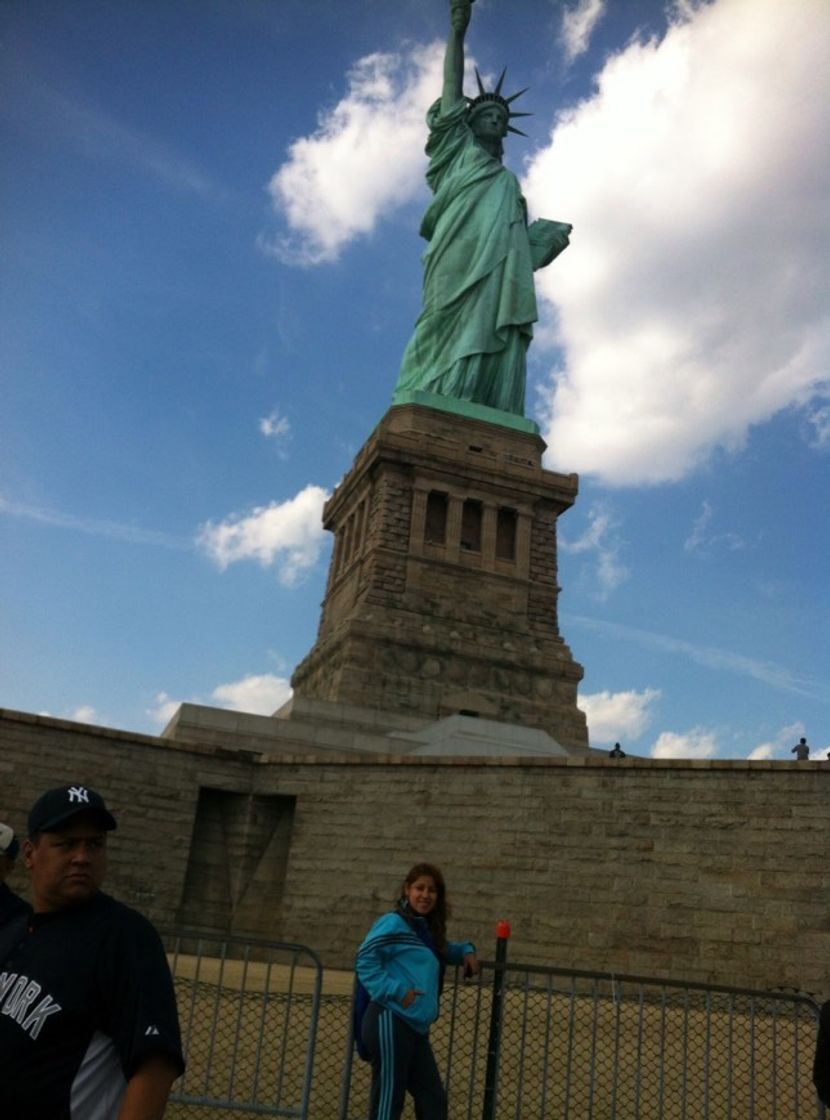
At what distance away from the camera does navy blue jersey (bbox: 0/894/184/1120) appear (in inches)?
96.6

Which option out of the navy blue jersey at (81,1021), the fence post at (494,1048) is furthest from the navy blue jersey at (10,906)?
the fence post at (494,1048)

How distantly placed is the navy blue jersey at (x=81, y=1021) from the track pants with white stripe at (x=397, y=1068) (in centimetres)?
266

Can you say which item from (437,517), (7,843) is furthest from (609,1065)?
(437,517)

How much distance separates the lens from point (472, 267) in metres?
34.7

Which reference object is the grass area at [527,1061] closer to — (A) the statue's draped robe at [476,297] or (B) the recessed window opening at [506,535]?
(B) the recessed window opening at [506,535]

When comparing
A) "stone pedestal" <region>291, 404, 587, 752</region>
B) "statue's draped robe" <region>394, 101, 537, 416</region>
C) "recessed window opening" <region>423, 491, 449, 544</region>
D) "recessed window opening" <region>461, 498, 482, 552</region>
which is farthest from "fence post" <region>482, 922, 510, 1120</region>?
"statue's draped robe" <region>394, 101, 537, 416</region>

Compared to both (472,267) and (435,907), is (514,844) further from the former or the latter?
(472,267)

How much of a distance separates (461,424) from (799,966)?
21459 mm

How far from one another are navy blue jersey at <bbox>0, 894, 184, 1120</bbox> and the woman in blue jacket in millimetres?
2528

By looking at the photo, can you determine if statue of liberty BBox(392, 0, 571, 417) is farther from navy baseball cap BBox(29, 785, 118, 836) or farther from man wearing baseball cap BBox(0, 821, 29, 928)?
navy baseball cap BBox(29, 785, 118, 836)

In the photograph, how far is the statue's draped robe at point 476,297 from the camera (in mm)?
33562

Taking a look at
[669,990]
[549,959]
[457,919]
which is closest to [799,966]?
[669,990]

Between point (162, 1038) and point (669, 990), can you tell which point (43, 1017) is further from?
point (669, 990)

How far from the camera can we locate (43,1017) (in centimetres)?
247
